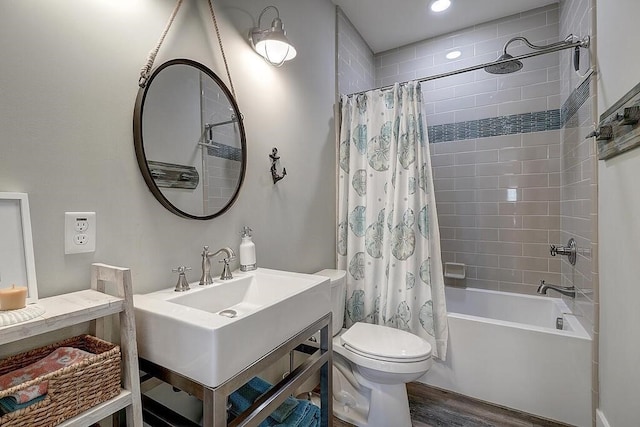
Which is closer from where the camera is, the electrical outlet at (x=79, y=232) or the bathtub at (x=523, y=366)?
the electrical outlet at (x=79, y=232)

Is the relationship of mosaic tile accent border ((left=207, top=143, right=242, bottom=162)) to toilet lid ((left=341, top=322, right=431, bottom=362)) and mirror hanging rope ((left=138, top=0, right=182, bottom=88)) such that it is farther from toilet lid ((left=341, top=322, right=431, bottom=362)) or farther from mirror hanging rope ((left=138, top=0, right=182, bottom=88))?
toilet lid ((left=341, top=322, right=431, bottom=362))

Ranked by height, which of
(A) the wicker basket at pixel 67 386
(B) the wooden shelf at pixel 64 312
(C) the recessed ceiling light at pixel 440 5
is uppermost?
(C) the recessed ceiling light at pixel 440 5

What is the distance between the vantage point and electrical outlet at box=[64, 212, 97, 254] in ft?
2.94

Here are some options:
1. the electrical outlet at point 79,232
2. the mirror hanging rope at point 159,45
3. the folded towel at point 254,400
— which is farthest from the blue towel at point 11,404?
the mirror hanging rope at point 159,45

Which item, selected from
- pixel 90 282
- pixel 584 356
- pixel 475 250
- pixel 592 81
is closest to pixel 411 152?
pixel 592 81

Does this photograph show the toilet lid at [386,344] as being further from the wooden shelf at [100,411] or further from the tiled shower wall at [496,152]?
the tiled shower wall at [496,152]

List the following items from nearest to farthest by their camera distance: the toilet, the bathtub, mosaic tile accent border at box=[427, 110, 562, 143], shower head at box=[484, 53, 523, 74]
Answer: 1. the toilet
2. the bathtub
3. shower head at box=[484, 53, 523, 74]
4. mosaic tile accent border at box=[427, 110, 562, 143]

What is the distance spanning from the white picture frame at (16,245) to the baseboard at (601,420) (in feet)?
7.80

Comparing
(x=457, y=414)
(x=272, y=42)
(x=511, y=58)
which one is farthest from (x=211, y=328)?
(x=511, y=58)

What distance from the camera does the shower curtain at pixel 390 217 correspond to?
78.7 inches

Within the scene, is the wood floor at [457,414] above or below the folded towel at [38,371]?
below

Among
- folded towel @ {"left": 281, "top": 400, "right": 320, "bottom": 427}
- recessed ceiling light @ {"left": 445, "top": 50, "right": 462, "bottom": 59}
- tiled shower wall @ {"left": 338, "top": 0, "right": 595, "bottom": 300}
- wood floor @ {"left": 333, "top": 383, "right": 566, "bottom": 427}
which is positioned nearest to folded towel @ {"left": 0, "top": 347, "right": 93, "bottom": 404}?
folded towel @ {"left": 281, "top": 400, "right": 320, "bottom": 427}

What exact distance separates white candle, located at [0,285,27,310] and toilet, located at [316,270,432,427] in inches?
50.4

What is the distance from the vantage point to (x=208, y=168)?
53.2 inches
